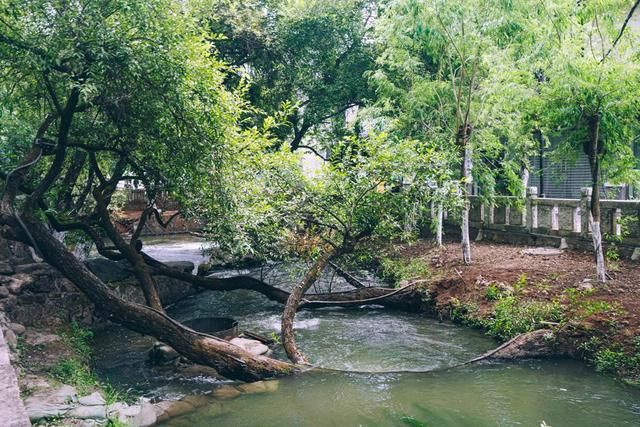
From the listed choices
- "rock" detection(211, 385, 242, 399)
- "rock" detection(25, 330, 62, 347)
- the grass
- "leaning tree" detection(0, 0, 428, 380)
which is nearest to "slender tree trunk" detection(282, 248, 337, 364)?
"leaning tree" detection(0, 0, 428, 380)

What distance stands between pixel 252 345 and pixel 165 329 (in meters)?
1.86

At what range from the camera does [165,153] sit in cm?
864

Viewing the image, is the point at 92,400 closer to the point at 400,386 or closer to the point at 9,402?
the point at 9,402

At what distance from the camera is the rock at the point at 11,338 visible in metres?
7.78

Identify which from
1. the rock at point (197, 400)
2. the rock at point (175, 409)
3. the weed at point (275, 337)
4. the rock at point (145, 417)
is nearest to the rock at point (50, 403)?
the rock at point (145, 417)

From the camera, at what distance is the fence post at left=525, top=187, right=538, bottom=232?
1480cm

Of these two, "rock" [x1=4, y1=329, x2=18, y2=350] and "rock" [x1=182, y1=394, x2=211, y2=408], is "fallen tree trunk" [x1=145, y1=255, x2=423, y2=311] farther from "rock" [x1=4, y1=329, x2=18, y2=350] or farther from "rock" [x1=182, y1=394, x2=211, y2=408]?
"rock" [x1=182, y1=394, x2=211, y2=408]

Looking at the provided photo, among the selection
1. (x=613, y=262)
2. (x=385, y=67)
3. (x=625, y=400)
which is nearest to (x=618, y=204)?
(x=613, y=262)

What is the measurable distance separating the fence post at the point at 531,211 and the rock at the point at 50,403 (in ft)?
40.8

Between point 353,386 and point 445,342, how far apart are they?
9.29ft

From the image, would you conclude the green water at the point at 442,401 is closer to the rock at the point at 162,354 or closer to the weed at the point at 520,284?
the rock at the point at 162,354

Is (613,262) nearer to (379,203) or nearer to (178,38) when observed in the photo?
(379,203)

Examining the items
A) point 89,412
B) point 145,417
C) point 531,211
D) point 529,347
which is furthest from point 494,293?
point 89,412

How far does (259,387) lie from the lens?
7.79 metres
